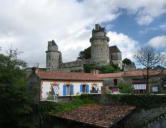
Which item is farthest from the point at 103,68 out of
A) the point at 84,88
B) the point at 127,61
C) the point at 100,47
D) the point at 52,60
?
the point at 84,88

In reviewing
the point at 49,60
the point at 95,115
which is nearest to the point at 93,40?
the point at 49,60

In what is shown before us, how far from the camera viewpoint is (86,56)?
2753 inches

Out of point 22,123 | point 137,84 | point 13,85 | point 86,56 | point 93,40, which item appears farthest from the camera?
point 86,56

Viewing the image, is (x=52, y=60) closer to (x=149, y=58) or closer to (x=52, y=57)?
(x=52, y=57)

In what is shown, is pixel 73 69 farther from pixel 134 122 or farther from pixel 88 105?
pixel 134 122

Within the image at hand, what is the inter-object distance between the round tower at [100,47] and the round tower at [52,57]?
2061cm

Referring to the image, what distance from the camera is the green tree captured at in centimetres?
1295

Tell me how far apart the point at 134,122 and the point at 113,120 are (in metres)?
2.19

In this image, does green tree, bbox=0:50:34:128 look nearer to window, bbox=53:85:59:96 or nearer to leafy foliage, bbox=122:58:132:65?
window, bbox=53:85:59:96

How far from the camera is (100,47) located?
59.1 metres

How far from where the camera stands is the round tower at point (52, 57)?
71.5m

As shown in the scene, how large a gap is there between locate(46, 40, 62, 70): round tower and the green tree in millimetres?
55917

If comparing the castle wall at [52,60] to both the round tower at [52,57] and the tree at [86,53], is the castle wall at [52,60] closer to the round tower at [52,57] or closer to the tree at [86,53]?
the round tower at [52,57]

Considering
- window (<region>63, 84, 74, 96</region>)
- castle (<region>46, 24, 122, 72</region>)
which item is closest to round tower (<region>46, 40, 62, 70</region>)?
castle (<region>46, 24, 122, 72</region>)
